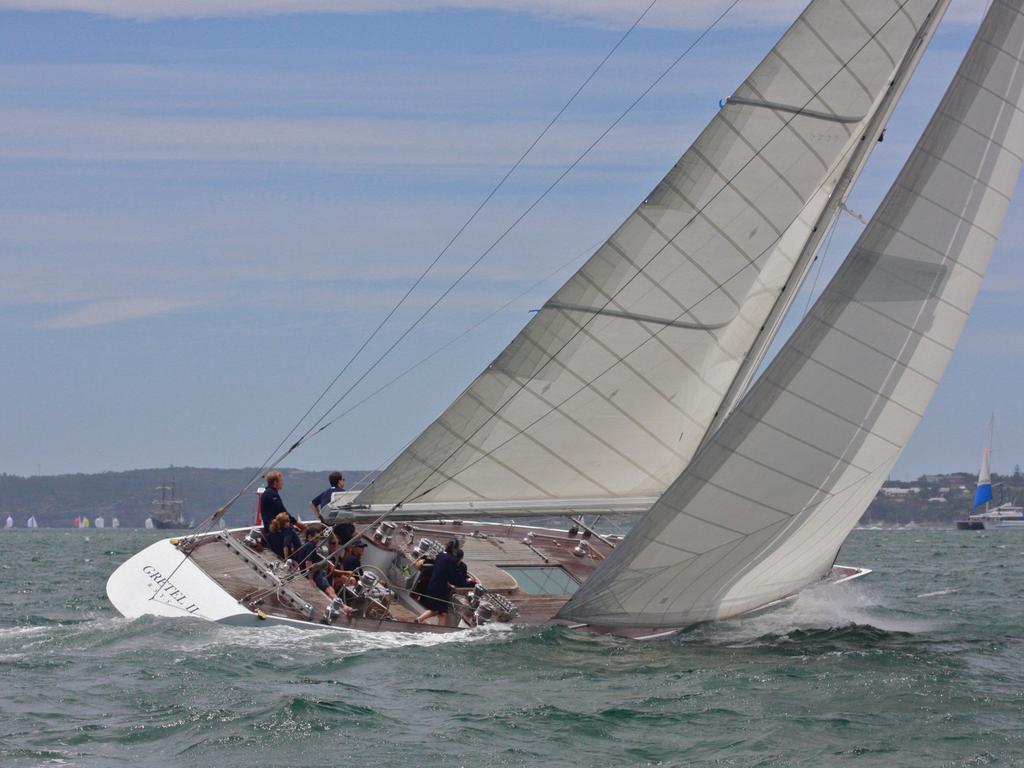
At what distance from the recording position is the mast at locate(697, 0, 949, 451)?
52.5 feet

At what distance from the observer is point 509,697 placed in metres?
12.1

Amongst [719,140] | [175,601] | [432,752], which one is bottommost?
[432,752]

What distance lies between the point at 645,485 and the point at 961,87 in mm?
4925

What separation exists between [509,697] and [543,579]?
5.80 m

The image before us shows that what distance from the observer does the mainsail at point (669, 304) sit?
15297 mm

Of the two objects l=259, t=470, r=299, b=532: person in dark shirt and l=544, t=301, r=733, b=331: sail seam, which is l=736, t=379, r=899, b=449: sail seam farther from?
l=259, t=470, r=299, b=532: person in dark shirt

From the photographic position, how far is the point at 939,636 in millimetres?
16656

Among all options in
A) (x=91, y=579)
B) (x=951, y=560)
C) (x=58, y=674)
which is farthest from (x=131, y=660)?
(x=951, y=560)

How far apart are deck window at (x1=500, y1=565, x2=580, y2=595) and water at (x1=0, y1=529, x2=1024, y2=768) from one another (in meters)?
1.98

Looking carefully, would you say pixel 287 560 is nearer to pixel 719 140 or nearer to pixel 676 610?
pixel 676 610

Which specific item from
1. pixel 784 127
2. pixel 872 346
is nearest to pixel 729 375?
pixel 872 346

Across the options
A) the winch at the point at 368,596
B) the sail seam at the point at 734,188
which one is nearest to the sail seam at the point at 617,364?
the sail seam at the point at 734,188

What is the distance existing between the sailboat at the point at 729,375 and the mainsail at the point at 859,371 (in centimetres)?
2

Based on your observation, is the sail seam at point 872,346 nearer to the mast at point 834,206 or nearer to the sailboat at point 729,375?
the sailboat at point 729,375
